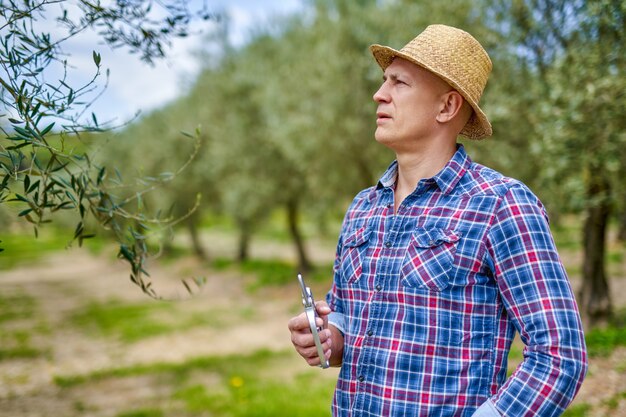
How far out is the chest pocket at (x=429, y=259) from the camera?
7.56 ft

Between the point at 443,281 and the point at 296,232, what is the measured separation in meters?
22.6

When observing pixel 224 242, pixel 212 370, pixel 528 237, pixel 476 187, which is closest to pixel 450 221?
pixel 476 187

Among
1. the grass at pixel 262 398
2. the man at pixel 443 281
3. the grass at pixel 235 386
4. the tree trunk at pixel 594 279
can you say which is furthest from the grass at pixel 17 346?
the man at pixel 443 281

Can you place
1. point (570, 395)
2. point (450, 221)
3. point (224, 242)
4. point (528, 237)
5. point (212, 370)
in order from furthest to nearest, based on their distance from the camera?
1. point (224, 242)
2. point (212, 370)
3. point (450, 221)
4. point (528, 237)
5. point (570, 395)

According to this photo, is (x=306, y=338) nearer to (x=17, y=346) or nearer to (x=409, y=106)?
(x=409, y=106)

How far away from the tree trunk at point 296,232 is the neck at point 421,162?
2097 cm

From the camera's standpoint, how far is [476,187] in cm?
240

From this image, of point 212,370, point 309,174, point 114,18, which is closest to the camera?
point 114,18

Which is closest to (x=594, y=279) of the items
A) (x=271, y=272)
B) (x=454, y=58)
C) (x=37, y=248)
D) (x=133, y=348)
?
(x=454, y=58)

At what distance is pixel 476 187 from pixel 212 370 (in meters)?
11.4

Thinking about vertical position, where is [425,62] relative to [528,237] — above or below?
above

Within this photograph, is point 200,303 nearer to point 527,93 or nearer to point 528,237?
point 527,93

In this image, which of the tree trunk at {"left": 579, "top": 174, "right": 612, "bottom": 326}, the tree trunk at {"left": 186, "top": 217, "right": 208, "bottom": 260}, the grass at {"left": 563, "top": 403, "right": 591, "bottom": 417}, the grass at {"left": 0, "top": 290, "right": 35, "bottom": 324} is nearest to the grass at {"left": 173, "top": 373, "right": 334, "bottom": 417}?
the grass at {"left": 563, "top": 403, "right": 591, "bottom": 417}

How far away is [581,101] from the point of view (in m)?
7.62
